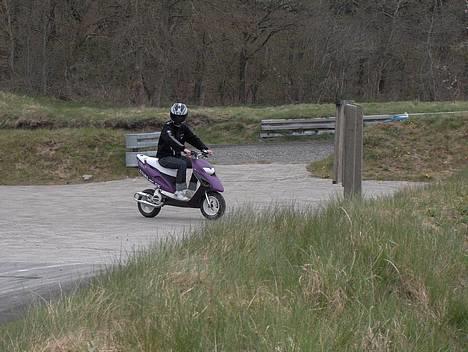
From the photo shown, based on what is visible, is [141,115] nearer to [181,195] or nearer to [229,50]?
[181,195]

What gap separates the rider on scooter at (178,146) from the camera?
1287cm

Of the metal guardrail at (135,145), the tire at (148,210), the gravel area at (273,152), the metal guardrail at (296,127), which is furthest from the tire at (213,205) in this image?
the metal guardrail at (296,127)

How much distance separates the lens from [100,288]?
5777mm

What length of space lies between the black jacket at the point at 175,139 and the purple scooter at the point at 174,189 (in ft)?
0.68

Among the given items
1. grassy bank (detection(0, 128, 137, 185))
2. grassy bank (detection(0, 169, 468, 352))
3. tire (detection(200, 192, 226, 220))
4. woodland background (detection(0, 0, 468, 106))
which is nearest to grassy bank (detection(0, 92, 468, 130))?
grassy bank (detection(0, 128, 137, 185))

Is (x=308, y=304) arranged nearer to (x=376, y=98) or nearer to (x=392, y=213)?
(x=392, y=213)

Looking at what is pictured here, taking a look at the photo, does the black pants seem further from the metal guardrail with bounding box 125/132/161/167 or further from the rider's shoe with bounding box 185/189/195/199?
the metal guardrail with bounding box 125/132/161/167

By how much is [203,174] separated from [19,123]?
1288cm

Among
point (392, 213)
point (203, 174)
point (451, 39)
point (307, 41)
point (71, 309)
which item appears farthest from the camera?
point (307, 41)

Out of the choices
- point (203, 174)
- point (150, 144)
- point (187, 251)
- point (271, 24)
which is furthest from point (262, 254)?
point (271, 24)

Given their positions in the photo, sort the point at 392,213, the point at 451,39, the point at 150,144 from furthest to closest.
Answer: the point at 451,39, the point at 150,144, the point at 392,213

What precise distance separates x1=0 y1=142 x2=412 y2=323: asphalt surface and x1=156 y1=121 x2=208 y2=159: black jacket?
1085 millimetres

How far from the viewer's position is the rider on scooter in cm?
1287

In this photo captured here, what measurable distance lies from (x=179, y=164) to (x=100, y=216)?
5.70 ft
